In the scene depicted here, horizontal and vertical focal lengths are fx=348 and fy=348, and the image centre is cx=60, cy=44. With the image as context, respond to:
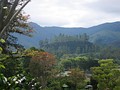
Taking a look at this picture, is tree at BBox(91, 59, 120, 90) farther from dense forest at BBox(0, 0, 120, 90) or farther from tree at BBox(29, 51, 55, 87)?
tree at BBox(29, 51, 55, 87)

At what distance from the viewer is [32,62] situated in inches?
1914

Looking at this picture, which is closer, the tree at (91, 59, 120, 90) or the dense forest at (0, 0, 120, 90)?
the dense forest at (0, 0, 120, 90)

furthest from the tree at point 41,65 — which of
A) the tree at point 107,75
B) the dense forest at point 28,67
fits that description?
the tree at point 107,75

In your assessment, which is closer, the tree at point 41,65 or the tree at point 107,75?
the tree at point 107,75

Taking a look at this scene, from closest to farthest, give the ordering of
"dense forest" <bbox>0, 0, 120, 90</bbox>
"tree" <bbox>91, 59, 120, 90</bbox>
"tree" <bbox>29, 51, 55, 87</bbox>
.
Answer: "dense forest" <bbox>0, 0, 120, 90</bbox>, "tree" <bbox>91, 59, 120, 90</bbox>, "tree" <bbox>29, 51, 55, 87</bbox>

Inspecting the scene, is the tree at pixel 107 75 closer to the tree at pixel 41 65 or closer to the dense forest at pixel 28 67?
the dense forest at pixel 28 67

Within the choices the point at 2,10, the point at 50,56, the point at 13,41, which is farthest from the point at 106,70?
the point at 2,10

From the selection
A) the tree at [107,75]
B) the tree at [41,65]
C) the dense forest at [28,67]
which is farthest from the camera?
the tree at [41,65]

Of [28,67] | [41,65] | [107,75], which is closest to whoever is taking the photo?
[107,75]

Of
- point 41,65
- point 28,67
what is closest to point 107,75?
point 41,65

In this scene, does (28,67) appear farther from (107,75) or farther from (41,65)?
(107,75)

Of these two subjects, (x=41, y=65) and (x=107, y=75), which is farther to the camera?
(x=41, y=65)

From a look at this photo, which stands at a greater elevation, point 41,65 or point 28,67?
point 41,65

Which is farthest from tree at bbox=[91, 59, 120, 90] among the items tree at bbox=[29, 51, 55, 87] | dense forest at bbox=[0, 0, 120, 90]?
tree at bbox=[29, 51, 55, 87]
